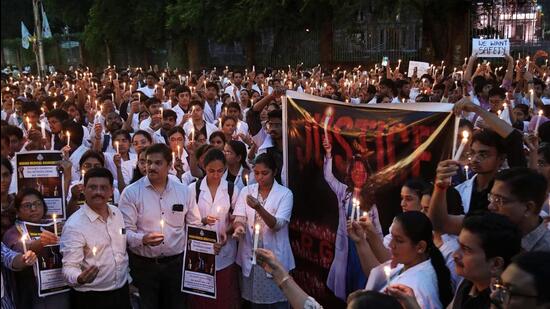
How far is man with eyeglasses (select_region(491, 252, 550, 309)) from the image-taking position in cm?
229

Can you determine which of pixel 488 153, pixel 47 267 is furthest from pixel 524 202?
pixel 47 267

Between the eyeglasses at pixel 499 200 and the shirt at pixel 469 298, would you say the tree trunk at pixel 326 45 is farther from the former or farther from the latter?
the shirt at pixel 469 298

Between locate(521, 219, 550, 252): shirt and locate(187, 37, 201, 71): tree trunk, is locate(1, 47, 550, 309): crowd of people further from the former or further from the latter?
locate(187, 37, 201, 71): tree trunk

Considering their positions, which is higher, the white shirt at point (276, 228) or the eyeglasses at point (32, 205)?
the eyeglasses at point (32, 205)

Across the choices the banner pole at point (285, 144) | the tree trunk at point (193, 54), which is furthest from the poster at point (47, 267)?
the tree trunk at point (193, 54)

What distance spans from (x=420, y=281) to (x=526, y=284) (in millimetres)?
759

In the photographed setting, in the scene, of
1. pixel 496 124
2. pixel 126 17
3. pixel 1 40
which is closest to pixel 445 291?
pixel 496 124

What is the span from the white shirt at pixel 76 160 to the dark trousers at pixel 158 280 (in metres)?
1.48

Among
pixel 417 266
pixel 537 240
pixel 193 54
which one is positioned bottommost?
pixel 417 266

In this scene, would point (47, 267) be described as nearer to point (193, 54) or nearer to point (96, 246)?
point (96, 246)

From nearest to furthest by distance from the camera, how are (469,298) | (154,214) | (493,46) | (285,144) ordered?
(469,298) → (154,214) → (285,144) → (493,46)

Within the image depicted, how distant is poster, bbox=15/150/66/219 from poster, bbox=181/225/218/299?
0.94 metres

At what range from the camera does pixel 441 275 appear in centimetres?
313

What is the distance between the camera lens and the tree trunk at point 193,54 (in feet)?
93.0
